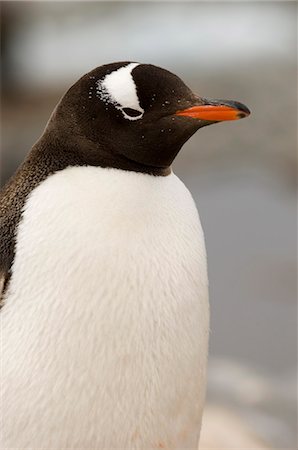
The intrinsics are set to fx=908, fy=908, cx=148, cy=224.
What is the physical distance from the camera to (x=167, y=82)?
1.38m

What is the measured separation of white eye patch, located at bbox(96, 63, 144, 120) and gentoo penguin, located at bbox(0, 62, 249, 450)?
0.06ft

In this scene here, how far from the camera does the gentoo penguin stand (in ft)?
4.67

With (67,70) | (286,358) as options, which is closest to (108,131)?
(286,358)

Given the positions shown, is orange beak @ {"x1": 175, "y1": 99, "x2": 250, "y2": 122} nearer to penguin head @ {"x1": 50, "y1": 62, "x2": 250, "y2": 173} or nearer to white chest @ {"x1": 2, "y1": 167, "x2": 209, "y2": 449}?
penguin head @ {"x1": 50, "y1": 62, "x2": 250, "y2": 173}

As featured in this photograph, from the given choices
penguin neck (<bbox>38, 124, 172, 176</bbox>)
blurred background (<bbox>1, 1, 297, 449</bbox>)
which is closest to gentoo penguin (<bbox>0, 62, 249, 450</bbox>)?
penguin neck (<bbox>38, 124, 172, 176</bbox>)

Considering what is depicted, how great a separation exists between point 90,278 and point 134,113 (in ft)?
0.88

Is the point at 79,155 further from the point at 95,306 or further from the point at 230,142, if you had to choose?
the point at 230,142

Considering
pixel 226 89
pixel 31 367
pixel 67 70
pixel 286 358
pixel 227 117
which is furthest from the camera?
pixel 67 70

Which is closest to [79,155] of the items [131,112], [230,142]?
[131,112]

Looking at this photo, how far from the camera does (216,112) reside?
1.35 meters

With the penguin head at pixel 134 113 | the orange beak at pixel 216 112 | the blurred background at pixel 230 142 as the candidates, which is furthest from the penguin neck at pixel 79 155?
the blurred background at pixel 230 142

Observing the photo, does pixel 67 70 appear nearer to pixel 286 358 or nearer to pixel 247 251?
pixel 247 251

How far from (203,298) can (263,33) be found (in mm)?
7594

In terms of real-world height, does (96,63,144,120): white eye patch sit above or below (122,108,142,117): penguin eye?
above
